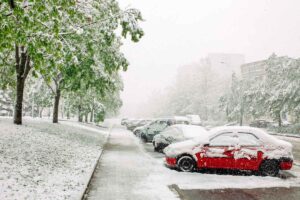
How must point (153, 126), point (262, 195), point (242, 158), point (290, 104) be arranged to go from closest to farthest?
1. point (262, 195)
2. point (242, 158)
3. point (153, 126)
4. point (290, 104)

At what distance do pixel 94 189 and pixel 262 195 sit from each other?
4208mm

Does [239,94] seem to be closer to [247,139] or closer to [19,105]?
[19,105]

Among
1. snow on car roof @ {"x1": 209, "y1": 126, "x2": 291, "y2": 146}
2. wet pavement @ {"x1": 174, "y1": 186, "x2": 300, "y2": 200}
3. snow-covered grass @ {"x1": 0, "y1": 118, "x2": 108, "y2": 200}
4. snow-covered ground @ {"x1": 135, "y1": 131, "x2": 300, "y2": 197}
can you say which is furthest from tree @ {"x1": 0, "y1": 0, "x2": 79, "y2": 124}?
snow on car roof @ {"x1": 209, "y1": 126, "x2": 291, "y2": 146}

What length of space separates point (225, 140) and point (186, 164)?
1.52m

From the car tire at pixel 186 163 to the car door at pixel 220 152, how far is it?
29 cm

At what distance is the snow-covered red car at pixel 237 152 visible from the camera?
1216 centimetres

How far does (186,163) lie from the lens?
12.8m

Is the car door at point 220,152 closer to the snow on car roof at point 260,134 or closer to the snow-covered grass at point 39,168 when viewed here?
the snow on car roof at point 260,134

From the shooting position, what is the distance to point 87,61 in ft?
54.5

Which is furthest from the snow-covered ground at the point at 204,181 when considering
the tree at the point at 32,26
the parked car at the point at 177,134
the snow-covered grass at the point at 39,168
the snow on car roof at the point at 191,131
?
the tree at the point at 32,26

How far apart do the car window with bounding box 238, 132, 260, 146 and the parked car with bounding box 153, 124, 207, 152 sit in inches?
130

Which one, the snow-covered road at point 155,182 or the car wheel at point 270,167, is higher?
the car wheel at point 270,167

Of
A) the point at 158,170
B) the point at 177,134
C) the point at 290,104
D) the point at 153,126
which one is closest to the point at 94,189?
the point at 158,170

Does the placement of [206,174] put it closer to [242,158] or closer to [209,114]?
[242,158]
